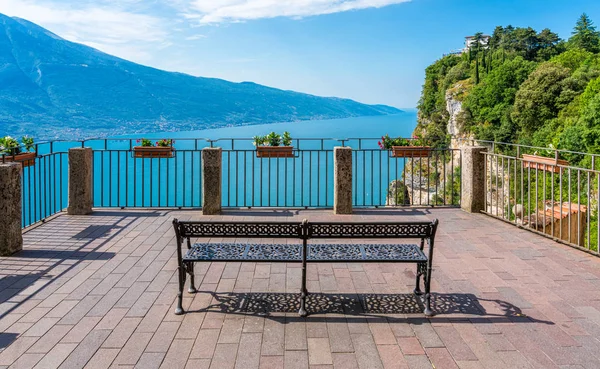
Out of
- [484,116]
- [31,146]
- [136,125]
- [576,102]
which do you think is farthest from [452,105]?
[31,146]

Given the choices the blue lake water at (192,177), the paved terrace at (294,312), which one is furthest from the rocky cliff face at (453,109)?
the paved terrace at (294,312)

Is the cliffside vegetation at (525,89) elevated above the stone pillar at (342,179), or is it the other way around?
the cliffside vegetation at (525,89)

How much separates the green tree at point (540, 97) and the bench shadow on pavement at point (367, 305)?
57.1m

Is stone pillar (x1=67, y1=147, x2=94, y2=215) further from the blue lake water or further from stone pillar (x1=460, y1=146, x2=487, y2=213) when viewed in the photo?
stone pillar (x1=460, y1=146, x2=487, y2=213)

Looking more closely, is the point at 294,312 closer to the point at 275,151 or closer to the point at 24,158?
the point at 275,151

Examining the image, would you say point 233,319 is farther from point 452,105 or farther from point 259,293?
point 452,105

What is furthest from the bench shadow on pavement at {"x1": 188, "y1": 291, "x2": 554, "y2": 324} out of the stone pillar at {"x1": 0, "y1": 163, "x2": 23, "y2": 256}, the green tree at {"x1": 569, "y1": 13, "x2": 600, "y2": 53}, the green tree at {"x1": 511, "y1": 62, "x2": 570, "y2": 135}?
the green tree at {"x1": 569, "y1": 13, "x2": 600, "y2": 53}

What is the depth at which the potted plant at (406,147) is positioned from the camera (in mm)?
9008

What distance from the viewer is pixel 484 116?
7006 centimetres

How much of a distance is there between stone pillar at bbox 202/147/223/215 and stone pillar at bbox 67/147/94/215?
212 centimetres

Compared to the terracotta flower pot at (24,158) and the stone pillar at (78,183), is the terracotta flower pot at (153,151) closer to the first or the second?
the stone pillar at (78,183)

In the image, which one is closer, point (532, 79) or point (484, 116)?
point (532, 79)

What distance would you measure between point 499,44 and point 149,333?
325 ft

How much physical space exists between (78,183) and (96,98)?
13739cm
